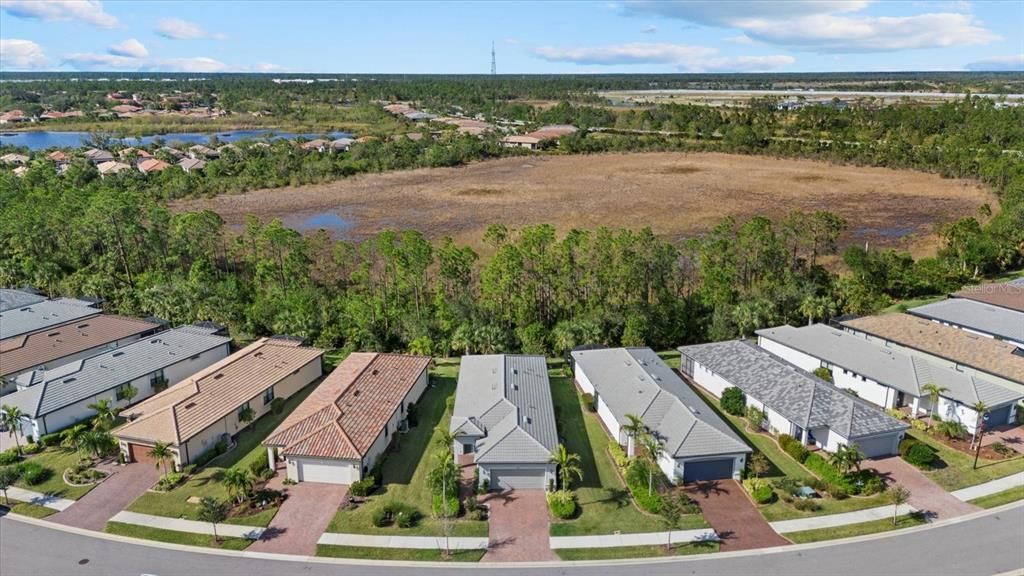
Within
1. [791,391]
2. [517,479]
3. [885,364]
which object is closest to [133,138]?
[517,479]

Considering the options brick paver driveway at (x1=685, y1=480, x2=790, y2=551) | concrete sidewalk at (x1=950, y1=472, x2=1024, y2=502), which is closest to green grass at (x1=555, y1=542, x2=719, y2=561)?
brick paver driveway at (x1=685, y1=480, x2=790, y2=551)

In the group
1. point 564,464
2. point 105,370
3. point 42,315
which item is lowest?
point 564,464

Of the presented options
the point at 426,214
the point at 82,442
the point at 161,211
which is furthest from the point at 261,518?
the point at 426,214

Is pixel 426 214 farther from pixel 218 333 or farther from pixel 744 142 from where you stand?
pixel 744 142

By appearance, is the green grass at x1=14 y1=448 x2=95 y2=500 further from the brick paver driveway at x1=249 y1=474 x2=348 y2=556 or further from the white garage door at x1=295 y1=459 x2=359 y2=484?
the white garage door at x1=295 y1=459 x2=359 y2=484

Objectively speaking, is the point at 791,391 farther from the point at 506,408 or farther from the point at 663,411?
the point at 506,408
